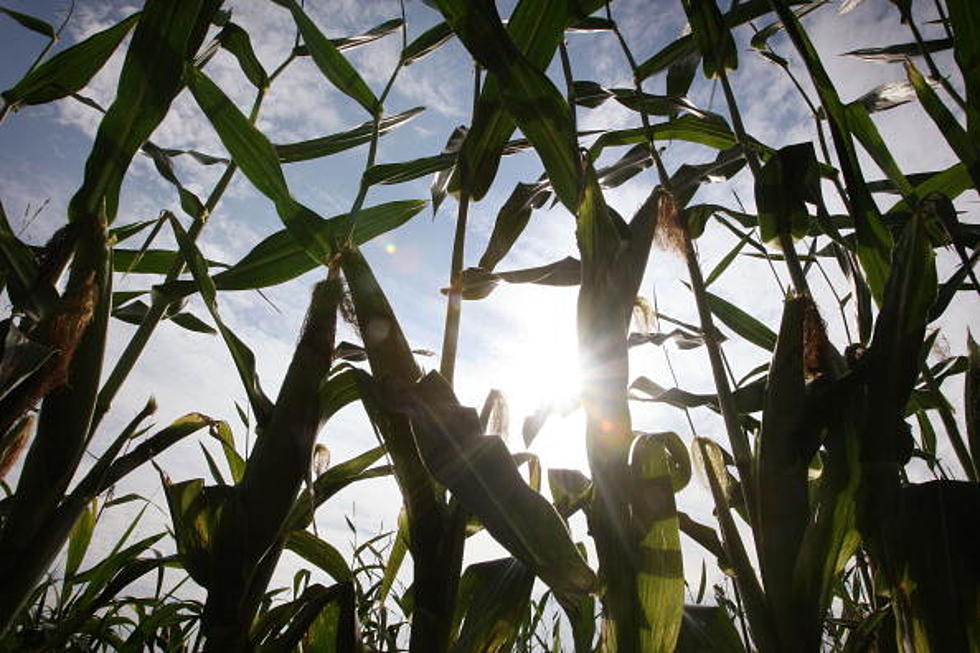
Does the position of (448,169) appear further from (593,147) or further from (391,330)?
(391,330)

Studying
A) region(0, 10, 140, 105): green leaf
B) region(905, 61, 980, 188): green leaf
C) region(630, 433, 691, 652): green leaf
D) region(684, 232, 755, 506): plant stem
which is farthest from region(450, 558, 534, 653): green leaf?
region(0, 10, 140, 105): green leaf

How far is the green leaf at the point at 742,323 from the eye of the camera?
108cm

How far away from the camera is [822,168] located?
1.02 metres

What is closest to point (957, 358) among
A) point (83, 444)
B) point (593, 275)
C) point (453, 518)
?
point (593, 275)

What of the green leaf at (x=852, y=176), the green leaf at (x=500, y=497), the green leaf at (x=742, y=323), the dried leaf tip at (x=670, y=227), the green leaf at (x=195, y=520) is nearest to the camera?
the green leaf at (x=500, y=497)

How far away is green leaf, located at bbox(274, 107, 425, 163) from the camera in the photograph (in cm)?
103

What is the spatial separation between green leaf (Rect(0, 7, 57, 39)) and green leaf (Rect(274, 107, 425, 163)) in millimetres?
406

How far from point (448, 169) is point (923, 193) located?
2.62 ft

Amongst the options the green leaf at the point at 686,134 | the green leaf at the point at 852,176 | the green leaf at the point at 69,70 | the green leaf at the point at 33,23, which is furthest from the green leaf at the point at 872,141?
the green leaf at the point at 33,23

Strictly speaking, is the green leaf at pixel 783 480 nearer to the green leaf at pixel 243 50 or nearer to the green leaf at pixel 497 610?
the green leaf at pixel 497 610

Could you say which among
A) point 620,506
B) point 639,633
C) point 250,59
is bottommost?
point 639,633

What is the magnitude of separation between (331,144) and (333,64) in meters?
0.18

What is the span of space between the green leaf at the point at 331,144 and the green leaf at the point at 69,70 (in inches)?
10.7

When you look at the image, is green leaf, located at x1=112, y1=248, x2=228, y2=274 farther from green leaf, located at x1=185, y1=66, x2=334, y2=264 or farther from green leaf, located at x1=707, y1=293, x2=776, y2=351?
green leaf, located at x1=707, y1=293, x2=776, y2=351
